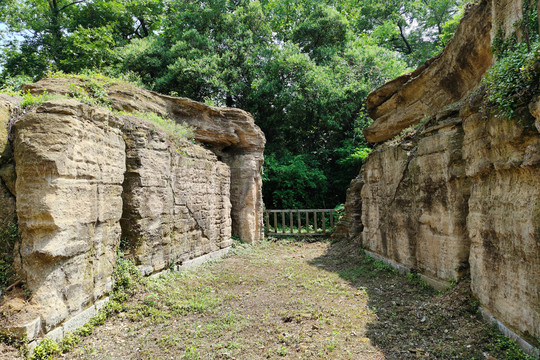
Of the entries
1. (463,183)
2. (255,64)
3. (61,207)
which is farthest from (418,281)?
(255,64)

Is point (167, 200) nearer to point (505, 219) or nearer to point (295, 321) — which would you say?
point (295, 321)

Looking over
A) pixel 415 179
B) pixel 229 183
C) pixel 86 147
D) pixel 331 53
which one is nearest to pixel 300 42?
pixel 331 53

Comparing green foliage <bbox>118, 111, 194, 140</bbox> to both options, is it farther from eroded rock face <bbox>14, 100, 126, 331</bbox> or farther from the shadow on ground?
the shadow on ground

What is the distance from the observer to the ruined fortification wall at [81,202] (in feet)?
13.4

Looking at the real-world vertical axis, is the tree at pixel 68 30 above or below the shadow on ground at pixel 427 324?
above

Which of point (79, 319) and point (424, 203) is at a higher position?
point (424, 203)

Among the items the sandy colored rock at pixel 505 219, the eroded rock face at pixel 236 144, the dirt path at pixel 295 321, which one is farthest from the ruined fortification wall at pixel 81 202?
the sandy colored rock at pixel 505 219

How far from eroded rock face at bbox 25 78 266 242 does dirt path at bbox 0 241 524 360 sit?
13.8ft

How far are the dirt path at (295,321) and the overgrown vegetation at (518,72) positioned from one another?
9.24ft

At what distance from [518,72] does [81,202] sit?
19.7 ft

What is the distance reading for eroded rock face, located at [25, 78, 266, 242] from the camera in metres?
10.0

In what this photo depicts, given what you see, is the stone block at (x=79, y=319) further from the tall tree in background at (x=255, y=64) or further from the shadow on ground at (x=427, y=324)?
the tall tree in background at (x=255, y=64)

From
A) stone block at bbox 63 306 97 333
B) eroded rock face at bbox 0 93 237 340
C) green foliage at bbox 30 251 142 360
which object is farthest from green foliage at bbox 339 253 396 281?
stone block at bbox 63 306 97 333

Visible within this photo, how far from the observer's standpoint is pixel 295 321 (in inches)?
198
